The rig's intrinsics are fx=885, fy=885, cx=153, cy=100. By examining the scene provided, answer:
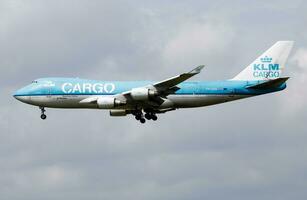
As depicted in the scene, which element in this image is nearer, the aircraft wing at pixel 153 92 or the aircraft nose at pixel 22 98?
the aircraft wing at pixel 153 92

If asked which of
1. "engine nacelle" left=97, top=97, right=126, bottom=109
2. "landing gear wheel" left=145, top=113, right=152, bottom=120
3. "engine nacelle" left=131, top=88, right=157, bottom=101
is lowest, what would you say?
"landing gear wheel" left=145, top=113, right=152, bottom=120

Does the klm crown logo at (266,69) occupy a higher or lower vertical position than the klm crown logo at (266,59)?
lower

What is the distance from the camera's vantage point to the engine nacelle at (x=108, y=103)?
3388 inches

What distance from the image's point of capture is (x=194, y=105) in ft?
289

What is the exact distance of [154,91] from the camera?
8544 centimetres

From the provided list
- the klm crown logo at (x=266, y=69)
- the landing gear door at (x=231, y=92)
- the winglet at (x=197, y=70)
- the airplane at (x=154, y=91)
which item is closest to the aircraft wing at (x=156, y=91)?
the airplane at (x=154, y=91)

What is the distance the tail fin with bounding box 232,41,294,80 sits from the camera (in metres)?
90.8

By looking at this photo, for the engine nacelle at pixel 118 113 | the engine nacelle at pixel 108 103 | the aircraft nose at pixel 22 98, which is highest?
the aircraft nose at pixel 22 98

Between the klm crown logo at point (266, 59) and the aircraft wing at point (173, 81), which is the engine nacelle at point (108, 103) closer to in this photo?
the aircraft wing at point (173, 81)

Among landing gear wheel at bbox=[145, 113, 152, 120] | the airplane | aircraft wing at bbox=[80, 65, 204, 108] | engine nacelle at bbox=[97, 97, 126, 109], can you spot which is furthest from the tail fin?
engine nacelle at bbox=[97, 97, 126, 109]

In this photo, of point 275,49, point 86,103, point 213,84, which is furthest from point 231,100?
point 86,103

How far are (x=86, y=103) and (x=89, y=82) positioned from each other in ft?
9.32

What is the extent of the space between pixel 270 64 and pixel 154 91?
13.7 meters

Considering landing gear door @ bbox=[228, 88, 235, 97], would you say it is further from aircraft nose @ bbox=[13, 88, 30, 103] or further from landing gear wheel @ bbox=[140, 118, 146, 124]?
aircraft nose @ bbox=[13, 88, 30, 103]
